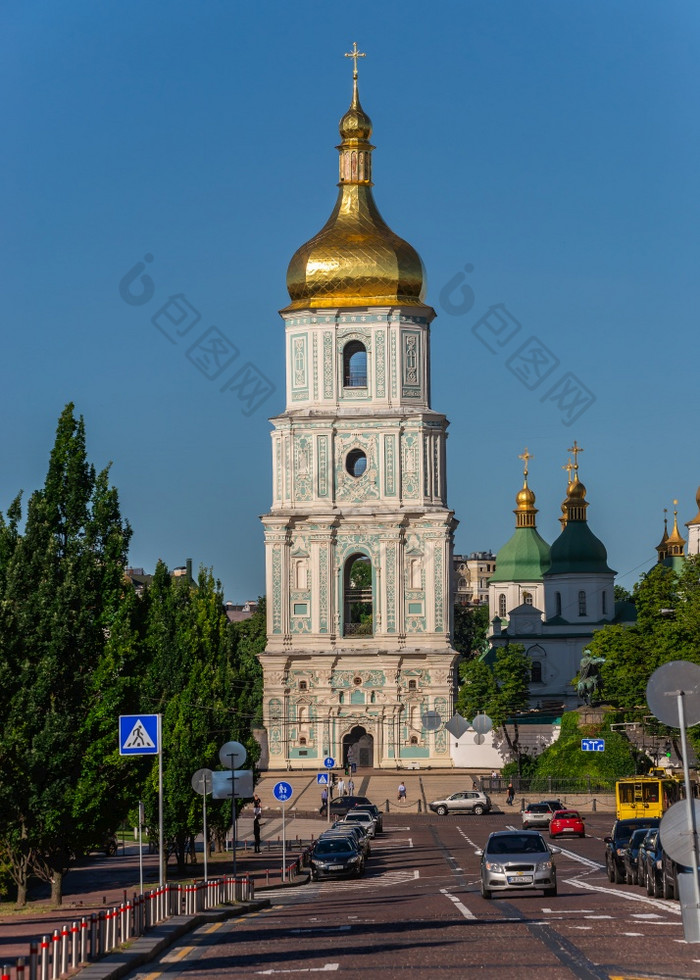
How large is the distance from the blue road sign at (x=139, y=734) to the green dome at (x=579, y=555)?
113159 millimetres

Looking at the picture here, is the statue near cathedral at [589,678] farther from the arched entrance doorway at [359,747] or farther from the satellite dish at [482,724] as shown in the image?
the satellite dish at [482,724]

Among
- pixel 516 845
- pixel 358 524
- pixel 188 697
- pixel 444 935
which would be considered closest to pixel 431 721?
pixel 358 524

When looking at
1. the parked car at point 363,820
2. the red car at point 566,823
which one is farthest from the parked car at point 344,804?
the red car at point 566,823

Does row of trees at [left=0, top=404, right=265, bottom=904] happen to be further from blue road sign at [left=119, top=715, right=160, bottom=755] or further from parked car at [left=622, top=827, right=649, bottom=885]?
Answer: parked car at [left=622, top=827, right=649, bottom=885]

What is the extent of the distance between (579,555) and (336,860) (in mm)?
99025

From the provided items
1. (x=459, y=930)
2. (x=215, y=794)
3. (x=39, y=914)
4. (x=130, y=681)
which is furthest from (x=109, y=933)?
(x=215, y=794)

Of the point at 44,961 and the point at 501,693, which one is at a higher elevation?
the point at 501,693

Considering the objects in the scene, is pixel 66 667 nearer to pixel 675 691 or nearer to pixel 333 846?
pixel 333 846

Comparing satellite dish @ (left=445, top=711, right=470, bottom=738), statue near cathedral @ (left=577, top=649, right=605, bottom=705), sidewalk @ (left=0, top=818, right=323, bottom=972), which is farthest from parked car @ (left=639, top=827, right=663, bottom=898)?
statue near cathedral @ (left=577, top=649, right=605, bottom=705)

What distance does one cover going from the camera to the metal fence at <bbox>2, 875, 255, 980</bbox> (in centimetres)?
2119

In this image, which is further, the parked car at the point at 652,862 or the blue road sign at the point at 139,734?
the parked car at the point at 652,862

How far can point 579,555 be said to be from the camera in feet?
470

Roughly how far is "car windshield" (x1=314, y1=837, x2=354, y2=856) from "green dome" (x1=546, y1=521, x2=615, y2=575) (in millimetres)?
96384

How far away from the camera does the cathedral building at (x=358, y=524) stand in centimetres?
10269
